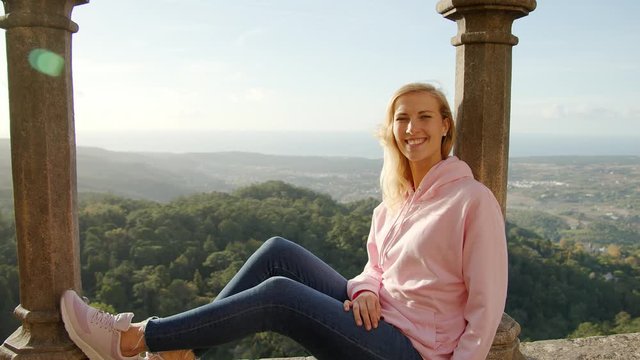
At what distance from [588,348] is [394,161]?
1.98 m

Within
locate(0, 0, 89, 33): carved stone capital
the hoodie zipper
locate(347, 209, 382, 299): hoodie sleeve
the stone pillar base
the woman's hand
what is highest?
locate(0, 0, 89, 33): carved stone capital

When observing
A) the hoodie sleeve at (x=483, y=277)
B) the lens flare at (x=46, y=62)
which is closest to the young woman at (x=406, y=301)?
the hoodie sleeve at (x=483, y=277)

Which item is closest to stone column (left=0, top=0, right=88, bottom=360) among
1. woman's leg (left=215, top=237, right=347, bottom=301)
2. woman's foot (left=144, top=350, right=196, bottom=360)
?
woman's foot (left=144, top=350, right=196, bottom=360)

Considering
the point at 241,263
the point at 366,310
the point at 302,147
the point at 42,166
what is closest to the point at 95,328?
the point at 42,166

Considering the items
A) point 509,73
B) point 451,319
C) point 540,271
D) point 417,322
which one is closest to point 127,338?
point 417,322

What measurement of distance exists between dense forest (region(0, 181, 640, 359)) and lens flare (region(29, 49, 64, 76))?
1138cm

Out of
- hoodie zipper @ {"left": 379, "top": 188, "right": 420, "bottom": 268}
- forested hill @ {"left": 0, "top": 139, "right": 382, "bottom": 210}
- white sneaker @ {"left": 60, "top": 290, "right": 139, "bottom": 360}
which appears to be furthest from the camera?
forested hill @ {"left": 0, "top": 139, "right": 382, "bottom": 210}

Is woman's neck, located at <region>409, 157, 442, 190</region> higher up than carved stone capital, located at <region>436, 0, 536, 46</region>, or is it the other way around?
carved stone capital, located at <region>436, 0, 536, 46</region>

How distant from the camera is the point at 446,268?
2023 millimetres

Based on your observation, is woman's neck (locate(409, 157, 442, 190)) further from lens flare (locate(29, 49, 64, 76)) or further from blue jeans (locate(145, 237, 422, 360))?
lens flare (locate(29, 49, 64, 76))

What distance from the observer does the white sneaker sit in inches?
83.4

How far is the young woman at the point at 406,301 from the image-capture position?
193 centimetres

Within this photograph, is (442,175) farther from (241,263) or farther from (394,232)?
(241,263)

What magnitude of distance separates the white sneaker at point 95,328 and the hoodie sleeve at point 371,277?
926 millimetres
